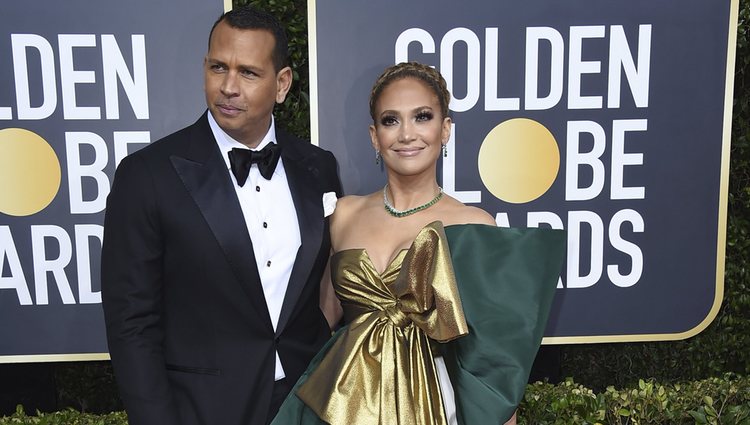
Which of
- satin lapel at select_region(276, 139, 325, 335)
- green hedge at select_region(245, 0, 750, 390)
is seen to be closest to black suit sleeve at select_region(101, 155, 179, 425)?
satin lapel at select_region(276, 139, 325, 335)

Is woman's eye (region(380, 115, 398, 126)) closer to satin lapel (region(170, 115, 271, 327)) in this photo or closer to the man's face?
the man's face

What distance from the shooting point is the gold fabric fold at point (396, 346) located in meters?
1.48

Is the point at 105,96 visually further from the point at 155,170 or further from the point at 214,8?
the point at 155,170

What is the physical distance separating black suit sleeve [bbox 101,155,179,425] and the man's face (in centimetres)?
26

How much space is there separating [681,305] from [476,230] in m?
1.54

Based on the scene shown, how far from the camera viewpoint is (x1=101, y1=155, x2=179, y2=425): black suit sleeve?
1511mm

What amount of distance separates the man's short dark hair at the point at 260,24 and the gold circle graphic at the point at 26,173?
1.12m

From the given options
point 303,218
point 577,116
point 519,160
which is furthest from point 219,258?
point 577,116

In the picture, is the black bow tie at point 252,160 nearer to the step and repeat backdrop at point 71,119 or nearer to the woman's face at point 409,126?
the woman's face at point 409,126

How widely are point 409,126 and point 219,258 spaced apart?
0.61 meters

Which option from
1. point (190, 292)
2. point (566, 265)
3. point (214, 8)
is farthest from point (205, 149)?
point (566, 265)

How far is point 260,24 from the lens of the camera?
163 centimetres

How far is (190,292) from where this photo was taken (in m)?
1.60

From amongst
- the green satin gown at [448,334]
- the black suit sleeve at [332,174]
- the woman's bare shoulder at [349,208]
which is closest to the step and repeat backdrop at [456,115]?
the black suit sleeve at [332,174]
